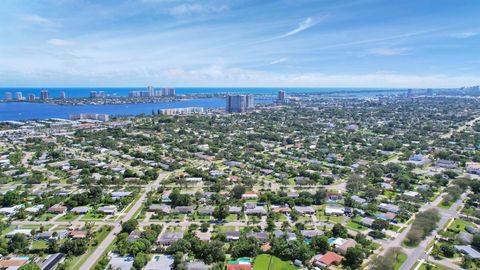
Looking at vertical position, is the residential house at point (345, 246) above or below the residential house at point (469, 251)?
above

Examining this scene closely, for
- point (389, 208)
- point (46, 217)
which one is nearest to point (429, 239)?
point (389, 208)

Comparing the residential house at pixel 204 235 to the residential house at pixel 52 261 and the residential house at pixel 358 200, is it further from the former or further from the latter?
the residential house at pixel 358 200

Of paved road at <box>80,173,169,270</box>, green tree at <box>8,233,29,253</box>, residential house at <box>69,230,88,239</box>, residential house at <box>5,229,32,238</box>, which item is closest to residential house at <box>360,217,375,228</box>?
paved road at <box>80,173,169,270</box>

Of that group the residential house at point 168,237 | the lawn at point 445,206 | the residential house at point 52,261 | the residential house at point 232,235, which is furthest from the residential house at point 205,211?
the lawn at point 445,206

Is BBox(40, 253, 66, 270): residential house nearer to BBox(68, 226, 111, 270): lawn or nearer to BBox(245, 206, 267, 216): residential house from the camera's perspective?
BBox(68, 226, 111, 270): lawn

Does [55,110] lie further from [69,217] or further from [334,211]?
[334,211]

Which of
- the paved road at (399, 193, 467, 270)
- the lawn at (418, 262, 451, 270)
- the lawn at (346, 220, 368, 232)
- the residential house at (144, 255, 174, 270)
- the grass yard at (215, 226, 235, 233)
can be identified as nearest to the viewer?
the residential house at (144, 255, 174, 270)

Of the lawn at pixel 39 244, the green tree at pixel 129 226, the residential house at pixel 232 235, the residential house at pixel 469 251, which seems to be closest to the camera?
the residential house at pixel 469 251

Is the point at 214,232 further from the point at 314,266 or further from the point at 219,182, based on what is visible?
the point at 219,182

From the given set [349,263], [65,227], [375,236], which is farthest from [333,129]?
[65,227]
